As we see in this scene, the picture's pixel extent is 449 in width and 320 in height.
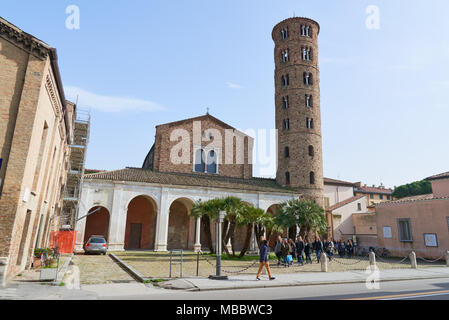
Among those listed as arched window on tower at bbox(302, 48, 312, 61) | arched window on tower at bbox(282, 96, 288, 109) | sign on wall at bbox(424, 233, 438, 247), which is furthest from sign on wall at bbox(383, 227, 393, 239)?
arched window on tower at bbox(302, 48, 312, 61)

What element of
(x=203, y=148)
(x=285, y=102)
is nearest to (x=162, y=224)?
(x=203, y=148)

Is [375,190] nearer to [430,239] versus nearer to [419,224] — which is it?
[419,224]

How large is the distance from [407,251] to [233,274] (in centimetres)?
1720

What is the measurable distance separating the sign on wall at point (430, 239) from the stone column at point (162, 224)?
20.2m

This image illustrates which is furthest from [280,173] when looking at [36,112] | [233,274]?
[36,112]

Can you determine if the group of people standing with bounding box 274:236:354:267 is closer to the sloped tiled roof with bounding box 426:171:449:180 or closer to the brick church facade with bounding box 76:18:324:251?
the brick church facade with bounding box 76:18:324:251

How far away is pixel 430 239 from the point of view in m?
21.0

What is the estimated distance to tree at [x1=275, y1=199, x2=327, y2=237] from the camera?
20.6 metres

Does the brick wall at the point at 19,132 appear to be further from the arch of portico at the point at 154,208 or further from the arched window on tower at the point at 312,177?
the arched window on tower at the point at 312,177

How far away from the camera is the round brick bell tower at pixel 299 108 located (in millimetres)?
31812

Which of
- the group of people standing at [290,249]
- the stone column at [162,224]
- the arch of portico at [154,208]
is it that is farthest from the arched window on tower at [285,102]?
the group of people standing at [290,249]

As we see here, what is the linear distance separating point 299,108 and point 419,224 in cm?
1642

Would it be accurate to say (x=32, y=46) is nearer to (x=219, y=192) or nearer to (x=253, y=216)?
(x=253, y=216)
